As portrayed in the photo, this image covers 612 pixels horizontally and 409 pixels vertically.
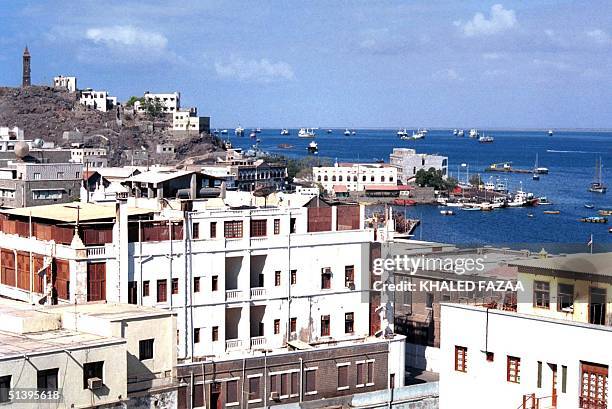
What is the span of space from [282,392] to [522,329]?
1250cm

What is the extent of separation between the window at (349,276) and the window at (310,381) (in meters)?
2.44

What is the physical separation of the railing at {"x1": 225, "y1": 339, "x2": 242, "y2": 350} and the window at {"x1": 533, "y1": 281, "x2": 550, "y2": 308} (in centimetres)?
1253

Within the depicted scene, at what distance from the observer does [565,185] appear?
463 feet

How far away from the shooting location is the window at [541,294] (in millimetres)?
14336

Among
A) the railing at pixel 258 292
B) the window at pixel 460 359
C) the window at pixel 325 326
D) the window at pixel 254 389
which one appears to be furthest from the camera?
the window at pixel 325 326

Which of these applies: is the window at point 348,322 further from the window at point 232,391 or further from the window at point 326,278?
the window at point 232,391

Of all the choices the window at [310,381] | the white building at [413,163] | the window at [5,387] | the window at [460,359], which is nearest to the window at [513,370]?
the window at [460,359]

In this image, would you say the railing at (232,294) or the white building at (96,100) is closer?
the railing at (232,294)

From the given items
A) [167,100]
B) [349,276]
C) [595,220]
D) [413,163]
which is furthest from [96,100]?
[349,276]

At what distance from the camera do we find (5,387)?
15086 mm

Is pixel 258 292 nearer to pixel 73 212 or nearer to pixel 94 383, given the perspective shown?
pixel 73 212

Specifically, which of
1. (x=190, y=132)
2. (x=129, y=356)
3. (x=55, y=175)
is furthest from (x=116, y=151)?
(x=129, y=356)

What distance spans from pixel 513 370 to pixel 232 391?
471 inches

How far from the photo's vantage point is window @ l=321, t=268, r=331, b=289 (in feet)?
89.9
